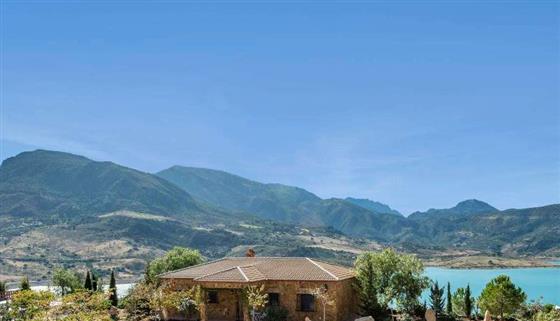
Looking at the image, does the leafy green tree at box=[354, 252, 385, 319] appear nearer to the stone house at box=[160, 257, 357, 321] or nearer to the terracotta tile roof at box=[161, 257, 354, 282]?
the stone house at box=[160, 257, 357, 321]

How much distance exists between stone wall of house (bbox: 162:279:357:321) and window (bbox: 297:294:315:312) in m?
0.22

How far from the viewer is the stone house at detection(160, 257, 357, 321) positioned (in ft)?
102

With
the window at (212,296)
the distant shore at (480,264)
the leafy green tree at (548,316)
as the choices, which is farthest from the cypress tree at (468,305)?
the distant shore at (480,264)

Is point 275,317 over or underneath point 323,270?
underneath

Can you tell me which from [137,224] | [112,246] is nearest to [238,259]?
[112,246]

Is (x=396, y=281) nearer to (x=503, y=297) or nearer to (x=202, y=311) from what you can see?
(x=503, y=297)

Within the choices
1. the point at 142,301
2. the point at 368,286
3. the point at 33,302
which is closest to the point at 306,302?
the point at 368,286

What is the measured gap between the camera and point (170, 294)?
31922 millimetres

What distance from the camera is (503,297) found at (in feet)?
95.8

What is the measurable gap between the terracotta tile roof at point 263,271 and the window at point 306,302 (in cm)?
104

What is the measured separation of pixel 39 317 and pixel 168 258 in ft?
92.2

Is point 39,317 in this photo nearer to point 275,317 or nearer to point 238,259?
point 275,317

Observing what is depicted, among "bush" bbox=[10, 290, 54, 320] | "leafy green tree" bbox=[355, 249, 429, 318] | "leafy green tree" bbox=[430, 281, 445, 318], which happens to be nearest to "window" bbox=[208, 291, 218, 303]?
"leafy green tree" bbox=[355, 249, 429, 318]

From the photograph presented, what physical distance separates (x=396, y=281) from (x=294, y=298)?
5.92 m
